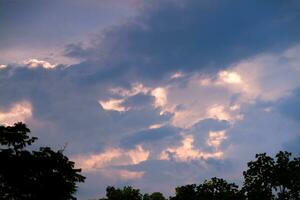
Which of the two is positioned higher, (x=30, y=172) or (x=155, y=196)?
(x=155, y=196)

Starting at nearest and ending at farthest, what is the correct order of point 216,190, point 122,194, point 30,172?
point 30,172, point 216,190, point 122,194

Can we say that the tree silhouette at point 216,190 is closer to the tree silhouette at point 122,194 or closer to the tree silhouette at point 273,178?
the tree silhouette at point 273,178

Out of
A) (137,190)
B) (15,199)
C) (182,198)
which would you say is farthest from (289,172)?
(137,190)

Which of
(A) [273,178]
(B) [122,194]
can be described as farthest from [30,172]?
(B) [122,194]

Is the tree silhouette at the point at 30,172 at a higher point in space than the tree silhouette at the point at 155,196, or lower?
lower

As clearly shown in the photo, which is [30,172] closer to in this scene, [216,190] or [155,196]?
[216,190]

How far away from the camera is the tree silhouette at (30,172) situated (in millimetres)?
40938

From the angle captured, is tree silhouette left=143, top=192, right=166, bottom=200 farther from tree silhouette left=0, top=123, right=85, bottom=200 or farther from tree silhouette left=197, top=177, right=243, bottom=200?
tree silhouette left=0, top=123, right=85, bottom=200

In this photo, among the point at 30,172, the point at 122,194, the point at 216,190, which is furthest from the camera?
the point at 122,194

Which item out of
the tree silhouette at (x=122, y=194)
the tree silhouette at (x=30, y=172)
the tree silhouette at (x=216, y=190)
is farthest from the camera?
the tree silhouette at (x=122, y=194)

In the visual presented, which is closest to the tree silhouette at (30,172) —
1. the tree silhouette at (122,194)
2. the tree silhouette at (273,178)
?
the tree silhouette at (273,178)

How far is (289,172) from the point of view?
59.9 metres

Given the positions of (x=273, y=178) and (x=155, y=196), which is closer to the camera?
(x=273, y=178)

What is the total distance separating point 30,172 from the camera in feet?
139
